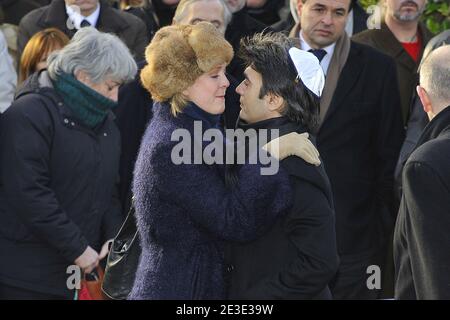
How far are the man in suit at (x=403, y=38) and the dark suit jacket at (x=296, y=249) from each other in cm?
347

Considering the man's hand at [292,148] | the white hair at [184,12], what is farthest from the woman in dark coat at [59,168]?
the man's hand at [292,148]

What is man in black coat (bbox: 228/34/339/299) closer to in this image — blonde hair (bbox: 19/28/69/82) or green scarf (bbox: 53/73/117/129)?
green scarf (bbox: 53/73/117/129)

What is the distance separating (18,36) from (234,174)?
4.09m

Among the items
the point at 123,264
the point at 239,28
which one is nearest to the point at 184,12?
the point at 239,28

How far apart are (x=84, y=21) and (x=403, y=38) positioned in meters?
2.42

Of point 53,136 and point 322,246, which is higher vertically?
point 322,246

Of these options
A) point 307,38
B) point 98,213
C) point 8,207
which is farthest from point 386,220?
point 8,207

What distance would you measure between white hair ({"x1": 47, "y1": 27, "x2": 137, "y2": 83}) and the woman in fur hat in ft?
5.41

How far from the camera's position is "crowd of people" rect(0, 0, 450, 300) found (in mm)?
4500

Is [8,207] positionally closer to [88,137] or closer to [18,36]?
[88,137]

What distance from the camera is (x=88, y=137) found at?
634cm

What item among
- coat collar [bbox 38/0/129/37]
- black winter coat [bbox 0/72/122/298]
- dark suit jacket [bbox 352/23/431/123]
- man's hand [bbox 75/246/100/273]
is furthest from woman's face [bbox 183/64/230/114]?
coat collar [bbox 38/0/129/37]

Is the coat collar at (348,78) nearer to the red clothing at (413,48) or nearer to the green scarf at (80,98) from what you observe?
the red clothing at (413,48)

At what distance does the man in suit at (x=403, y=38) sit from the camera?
7961mm
